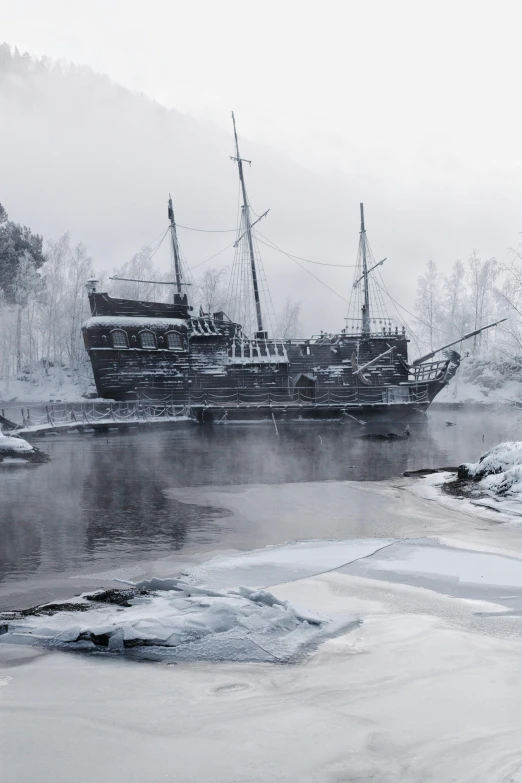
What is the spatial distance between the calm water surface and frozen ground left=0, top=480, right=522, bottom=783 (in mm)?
2886

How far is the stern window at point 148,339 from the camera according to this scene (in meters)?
41.3

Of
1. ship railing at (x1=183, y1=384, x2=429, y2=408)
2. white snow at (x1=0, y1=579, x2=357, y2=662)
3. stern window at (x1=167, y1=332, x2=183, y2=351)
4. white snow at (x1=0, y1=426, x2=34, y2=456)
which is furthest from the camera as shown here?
stern window at (x1=167, y1=332, x2=183, y2=351)

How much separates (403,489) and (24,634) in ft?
35.2

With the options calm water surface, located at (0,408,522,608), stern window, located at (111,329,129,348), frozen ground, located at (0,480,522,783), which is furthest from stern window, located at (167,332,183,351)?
frozen ground, located at (0,480,522,783)

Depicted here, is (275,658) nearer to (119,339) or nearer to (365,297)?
(119,339)

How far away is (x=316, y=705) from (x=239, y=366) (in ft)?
125

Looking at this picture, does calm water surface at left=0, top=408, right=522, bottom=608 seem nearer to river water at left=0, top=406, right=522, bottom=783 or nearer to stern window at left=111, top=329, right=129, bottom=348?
river water at left=0, top=406, right=522, bottom=783

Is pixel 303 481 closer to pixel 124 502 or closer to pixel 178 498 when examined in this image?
pixel 178 498

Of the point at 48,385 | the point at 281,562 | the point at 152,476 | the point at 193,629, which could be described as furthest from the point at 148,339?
the point at 193,629

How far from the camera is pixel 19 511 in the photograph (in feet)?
41.0

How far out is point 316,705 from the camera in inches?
164

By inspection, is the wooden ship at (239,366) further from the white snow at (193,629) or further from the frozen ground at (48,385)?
the white snow at (193,629)

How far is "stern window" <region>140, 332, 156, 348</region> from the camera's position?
41312mm

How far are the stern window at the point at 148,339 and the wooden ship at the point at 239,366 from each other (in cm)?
6
